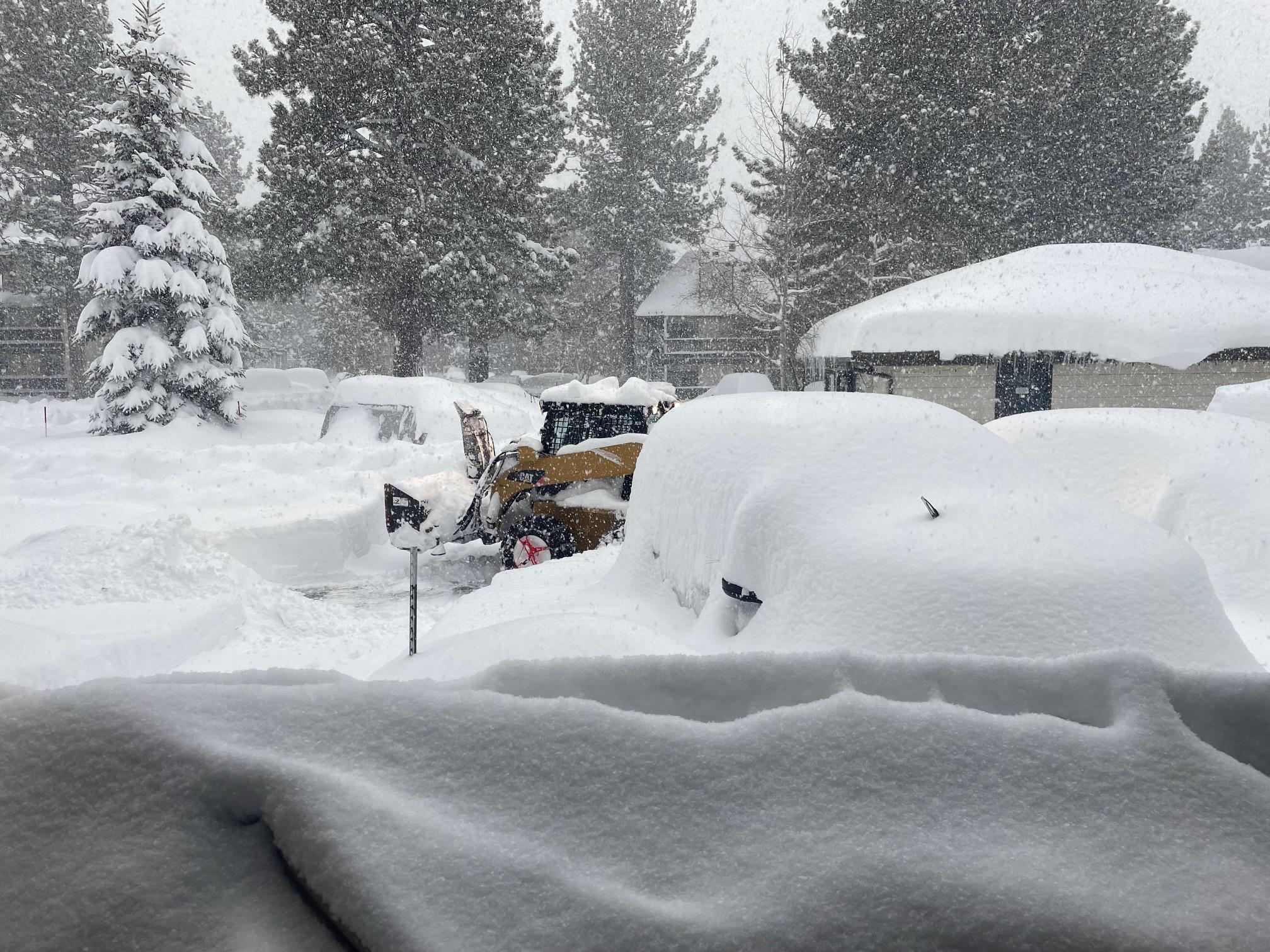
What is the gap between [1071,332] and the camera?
1152 cm

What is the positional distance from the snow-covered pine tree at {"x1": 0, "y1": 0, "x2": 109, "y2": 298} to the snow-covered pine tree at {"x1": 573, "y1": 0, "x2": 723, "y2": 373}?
19.0m

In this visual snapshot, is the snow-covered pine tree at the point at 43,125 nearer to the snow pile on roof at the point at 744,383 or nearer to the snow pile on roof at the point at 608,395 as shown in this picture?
the snow pile on roof at the point at 744,383

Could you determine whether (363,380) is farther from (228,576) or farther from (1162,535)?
(1162,535)

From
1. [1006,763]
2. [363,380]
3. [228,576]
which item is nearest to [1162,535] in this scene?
[1006,763]

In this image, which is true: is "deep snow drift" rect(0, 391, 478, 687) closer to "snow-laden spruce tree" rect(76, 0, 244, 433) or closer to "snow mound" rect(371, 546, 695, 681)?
"snow mound" rect(371, 546, 695, 681)

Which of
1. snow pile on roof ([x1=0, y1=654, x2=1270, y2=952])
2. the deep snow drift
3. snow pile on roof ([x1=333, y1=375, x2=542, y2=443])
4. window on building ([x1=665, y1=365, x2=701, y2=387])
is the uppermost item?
window on building ([x1=665, y1=365, x2=701, y2=387])

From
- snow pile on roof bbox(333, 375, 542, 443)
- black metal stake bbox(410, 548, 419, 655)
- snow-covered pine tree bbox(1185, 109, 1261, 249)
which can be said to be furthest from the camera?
snow-covered pine tree bbox(1185, 109, 1261, 249)

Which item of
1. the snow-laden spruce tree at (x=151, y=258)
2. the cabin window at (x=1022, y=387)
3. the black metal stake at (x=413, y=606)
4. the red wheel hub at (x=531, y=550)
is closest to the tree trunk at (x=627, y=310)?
the snow-laden spruce tree at (x=151, y=258)

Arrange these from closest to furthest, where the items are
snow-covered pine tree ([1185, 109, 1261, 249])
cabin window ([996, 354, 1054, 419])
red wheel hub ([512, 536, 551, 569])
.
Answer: red wheel hub ([512, 536, 551, 569]) < cabin window ([996, 354, 1054, 419]) < snow-covered pine tree ([1185, 109, 1261, 249])

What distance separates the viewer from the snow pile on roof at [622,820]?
38.7 inches

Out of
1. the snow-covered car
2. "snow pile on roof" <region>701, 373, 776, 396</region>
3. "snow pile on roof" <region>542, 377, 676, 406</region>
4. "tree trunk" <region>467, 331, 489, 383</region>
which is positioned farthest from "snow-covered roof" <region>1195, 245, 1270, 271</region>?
the snow-covered car

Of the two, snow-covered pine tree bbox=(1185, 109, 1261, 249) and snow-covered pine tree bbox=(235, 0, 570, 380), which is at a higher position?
snow-covered pine tree bbox=(1185, 109, 1261, 249)

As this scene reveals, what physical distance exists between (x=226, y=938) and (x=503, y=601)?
11.9ft

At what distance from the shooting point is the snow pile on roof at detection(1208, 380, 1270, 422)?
22.0 feet
